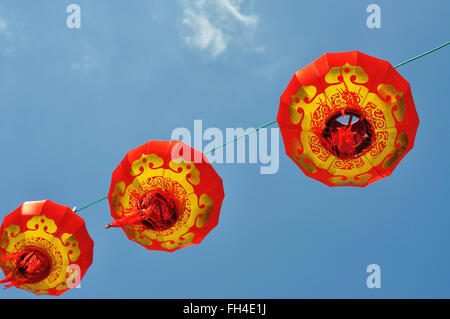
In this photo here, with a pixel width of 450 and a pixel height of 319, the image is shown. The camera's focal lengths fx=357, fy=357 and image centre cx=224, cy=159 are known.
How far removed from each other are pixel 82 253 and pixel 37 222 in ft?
3.19

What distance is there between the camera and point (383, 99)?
531 centimetres

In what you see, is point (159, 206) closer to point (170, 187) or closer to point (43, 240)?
point (170, 187)

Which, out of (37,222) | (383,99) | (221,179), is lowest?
(37,222)

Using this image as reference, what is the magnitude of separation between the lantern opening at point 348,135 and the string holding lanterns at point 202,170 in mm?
15

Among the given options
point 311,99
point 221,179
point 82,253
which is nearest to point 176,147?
point 221,179

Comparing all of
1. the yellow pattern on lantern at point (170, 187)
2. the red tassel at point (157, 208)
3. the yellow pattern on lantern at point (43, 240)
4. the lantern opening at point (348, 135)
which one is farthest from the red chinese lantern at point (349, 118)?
the yellow pattern on lantern at point (43, 240)

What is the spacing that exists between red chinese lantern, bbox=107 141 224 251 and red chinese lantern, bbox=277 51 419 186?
1572 millimetres

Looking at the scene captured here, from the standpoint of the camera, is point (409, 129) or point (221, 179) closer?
point (409, 129)

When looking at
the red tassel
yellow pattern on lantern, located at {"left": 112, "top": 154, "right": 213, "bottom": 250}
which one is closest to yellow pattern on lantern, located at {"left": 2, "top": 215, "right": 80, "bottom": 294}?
yellow pattern on lantern, located at {"left": 112, "top": 154, "right": 213, "bottom": 250}

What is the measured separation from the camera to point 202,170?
607cm

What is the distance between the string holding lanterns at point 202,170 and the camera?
533cm

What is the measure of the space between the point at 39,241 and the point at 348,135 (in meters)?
5.66

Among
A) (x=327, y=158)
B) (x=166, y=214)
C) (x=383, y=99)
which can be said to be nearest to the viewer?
(x=383, y=99)

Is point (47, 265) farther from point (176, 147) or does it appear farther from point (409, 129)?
point (409, 129)
